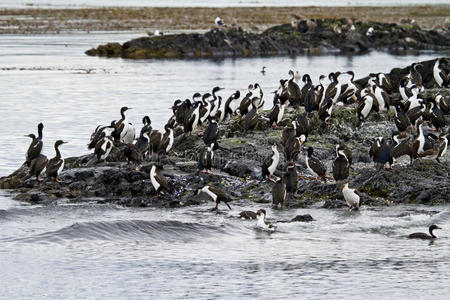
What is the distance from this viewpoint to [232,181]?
19.6 metres

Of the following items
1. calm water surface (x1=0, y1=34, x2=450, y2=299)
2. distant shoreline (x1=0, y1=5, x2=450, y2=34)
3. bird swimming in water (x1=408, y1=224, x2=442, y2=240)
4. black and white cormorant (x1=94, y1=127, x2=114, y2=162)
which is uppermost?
distant shoreline (x1=0, y1=5, x2=450, y2=34)

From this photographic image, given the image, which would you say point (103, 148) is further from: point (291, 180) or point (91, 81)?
point (91, 81)

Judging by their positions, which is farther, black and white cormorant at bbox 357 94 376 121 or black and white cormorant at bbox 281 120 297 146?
black and white cormorant at bbox 357 94 376 121

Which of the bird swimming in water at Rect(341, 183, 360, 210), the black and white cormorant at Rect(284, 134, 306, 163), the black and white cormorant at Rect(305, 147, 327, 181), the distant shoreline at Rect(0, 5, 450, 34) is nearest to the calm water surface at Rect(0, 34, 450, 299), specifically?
the bird swimming in water at Rect(341, 183, 360, 210)

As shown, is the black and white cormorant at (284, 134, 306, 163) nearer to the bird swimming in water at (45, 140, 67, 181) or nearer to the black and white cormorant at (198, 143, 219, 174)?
the black and white cormorant at (198, 143, 219, 174)

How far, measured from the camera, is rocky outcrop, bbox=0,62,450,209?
18.5 metres

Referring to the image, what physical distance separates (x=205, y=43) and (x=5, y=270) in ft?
159

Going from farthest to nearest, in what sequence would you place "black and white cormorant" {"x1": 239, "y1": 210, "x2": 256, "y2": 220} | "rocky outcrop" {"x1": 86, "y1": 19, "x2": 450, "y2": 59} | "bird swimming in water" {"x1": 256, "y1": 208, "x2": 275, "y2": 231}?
1. "rocky outcrop" {"x1": 86, "y1": 19, "x2": 450, "y2": 59}
2. "black and white cormorant" {"x1": 239, "y1": 210, "x2": 256, "y2": 220}
3. "bird swimming in water" {"x1": 256, "y1": 208, "x2": 275, "y2": 231}

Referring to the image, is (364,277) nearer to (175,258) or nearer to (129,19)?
(175,258)

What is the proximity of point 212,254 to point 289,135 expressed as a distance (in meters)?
6.15

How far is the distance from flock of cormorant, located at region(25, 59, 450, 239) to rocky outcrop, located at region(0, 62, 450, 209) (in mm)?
281

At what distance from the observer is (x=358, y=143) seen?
22.7m

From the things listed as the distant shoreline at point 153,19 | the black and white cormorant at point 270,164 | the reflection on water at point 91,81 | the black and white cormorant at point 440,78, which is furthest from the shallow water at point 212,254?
the distant shoreline at point 153,19

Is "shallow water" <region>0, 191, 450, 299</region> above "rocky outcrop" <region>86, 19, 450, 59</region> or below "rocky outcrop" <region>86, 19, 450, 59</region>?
below
